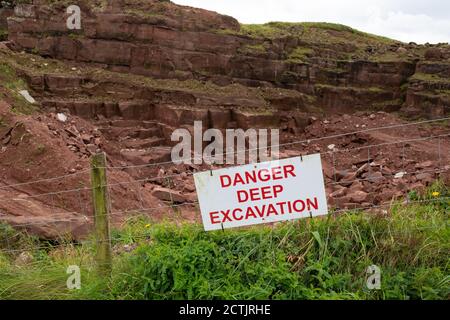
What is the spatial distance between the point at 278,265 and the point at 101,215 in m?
1.53

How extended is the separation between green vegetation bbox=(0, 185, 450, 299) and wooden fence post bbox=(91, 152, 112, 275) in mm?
112

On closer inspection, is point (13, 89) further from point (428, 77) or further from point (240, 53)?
point (428, 77)

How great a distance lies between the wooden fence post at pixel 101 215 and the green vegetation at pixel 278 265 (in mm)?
112

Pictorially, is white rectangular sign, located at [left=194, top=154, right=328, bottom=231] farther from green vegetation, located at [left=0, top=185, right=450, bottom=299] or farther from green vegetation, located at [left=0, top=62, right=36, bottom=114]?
green vegetation, located at [left=0, top=62, right=36, bottom=114]

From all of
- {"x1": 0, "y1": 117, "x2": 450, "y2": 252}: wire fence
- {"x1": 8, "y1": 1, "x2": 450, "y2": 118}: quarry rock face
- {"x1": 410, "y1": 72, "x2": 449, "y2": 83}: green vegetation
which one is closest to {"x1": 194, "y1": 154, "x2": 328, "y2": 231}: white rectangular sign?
{"x1": 0, "y1": 117, "x2": 450, "y2": 252}: wire fence

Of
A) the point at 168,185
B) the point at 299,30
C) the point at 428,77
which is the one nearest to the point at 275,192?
the point at 168,185

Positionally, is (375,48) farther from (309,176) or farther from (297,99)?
(309,176)

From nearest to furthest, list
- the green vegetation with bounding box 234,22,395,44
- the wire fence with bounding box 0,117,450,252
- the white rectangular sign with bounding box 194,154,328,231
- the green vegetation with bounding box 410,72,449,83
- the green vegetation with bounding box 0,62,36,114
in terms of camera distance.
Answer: the white rectangular sign with bounding box 194,154,328,231 < the wire fence with bounding box 0,117,450,252 < the green vegetation with bounding box 0,62,36,114 < the green vegetation with bounding box 410,72,449,83 < the green vegetation with bounding box 234,22,395,44

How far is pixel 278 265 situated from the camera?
12.8ft

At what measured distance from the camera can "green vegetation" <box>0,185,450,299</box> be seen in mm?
3723

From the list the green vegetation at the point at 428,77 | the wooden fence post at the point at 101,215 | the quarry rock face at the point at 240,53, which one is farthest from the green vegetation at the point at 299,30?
the wooden fence post at the point at 101,215

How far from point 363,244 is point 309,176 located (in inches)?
27.3

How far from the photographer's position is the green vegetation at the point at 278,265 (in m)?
3.72
